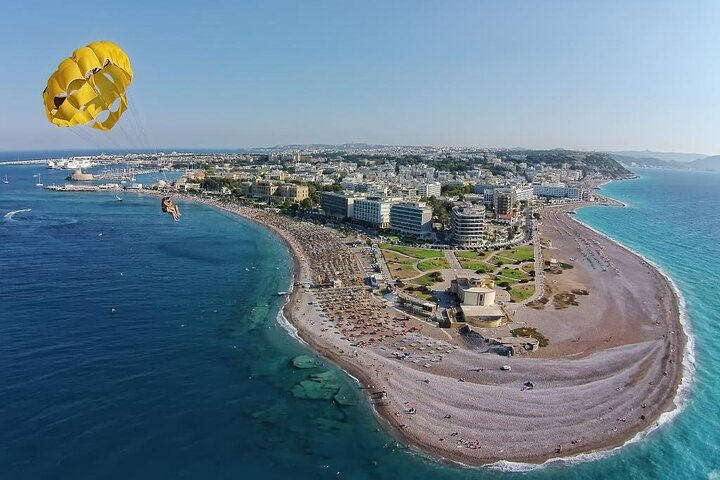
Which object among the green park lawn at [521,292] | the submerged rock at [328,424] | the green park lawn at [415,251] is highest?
the green park lawn at [415,251]

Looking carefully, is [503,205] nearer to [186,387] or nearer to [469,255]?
[469,255]

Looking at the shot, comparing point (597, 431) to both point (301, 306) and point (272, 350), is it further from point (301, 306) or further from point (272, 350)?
point (301, 306)

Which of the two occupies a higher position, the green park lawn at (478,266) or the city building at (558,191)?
the city building at (558,191)

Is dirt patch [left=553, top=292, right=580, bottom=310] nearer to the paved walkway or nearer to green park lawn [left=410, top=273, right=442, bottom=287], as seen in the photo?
green park lawn [left=410, top=273, right=442, bottom=287]

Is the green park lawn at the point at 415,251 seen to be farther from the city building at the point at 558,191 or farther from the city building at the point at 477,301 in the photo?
the city building at the point at 558,191

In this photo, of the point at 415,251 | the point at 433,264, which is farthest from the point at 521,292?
the point at 415,251

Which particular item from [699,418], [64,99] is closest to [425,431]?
[699,418]

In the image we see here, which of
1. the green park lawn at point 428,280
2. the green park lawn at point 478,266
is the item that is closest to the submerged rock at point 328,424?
the green park lawn at point 428,280
